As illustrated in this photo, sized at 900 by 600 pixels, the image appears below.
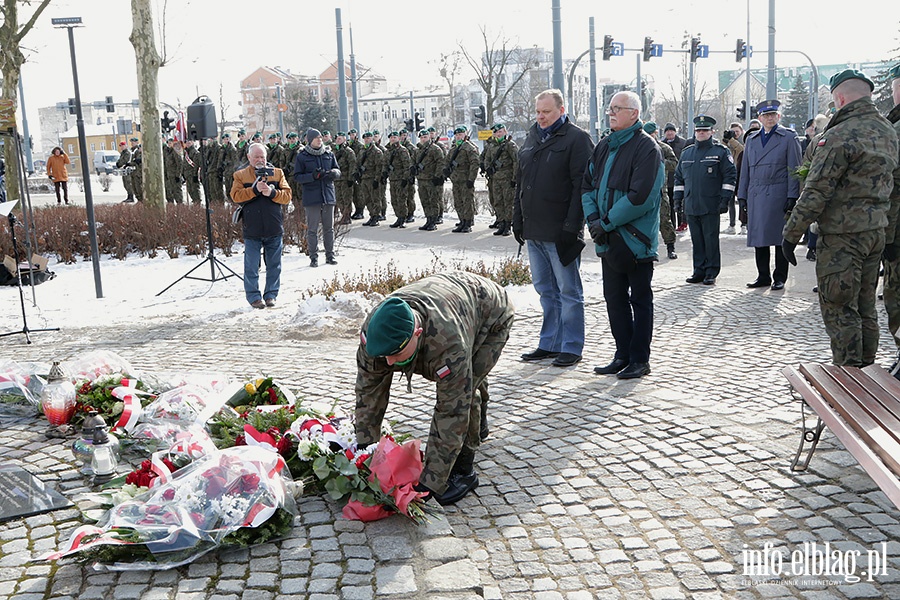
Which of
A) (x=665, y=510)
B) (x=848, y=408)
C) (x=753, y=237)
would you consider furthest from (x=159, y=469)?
(x=753, y=237)

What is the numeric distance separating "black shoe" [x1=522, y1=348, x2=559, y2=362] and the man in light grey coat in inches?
156

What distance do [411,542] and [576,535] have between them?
794mm

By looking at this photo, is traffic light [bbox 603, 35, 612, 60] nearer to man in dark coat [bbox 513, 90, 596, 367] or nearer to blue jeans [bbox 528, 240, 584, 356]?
man in dark coat [bbox 513, 90, 596, 367]

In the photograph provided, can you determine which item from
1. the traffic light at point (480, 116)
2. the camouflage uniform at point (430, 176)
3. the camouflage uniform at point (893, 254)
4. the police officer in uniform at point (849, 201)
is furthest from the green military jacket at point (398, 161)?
the police officer in uniform at point (849, 201)

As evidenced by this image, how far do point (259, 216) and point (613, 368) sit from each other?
5201mm

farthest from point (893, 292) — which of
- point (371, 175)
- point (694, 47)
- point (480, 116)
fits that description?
point (694, 47)

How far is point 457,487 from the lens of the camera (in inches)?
177

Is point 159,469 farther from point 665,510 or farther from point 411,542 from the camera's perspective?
point 665,510

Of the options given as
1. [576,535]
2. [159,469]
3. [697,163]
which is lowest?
[576,535]

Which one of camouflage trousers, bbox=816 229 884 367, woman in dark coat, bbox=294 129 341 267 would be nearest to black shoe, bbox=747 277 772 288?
camouflage trousers, bbox=816 229 884 367

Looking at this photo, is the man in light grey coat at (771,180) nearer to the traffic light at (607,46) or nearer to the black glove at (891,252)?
the black glove at (891,252)

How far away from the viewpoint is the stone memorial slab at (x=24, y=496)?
4297mm

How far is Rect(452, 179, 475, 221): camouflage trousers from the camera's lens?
17.9m

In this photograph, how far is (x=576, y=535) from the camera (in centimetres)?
410
